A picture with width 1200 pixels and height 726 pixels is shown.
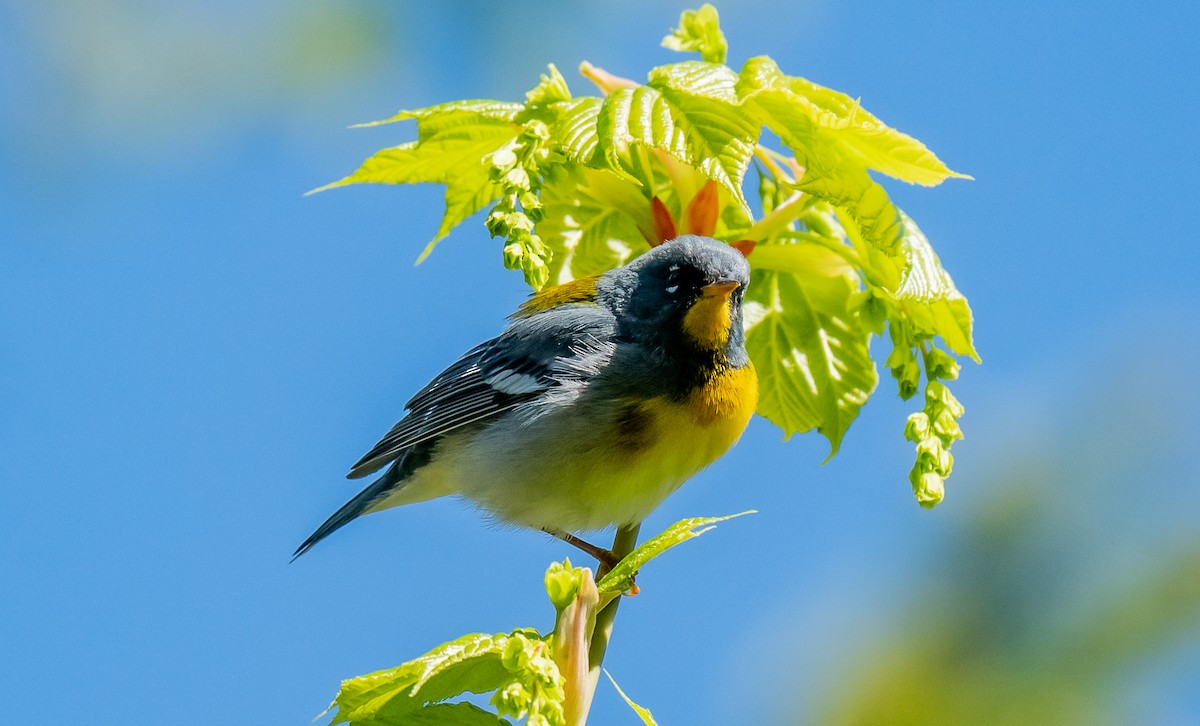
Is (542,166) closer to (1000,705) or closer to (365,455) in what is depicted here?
(365,455)

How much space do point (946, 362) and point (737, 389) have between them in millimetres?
559

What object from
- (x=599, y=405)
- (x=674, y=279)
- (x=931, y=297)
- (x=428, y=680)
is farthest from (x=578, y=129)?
(x=428, y=680)

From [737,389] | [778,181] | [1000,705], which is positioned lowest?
[1000,705]

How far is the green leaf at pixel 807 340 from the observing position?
2037 millimetres

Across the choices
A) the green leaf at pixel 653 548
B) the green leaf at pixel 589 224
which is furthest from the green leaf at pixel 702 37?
the green leaf at pixel 653 548

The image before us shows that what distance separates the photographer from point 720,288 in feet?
6.40

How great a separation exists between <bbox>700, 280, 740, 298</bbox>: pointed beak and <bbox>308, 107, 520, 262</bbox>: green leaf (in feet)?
1.27

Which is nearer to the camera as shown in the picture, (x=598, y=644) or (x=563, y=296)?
(x=598, y=644)

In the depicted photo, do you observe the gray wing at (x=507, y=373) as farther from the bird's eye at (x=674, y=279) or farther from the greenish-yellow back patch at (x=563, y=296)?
the bird's eye at (x=674, y=279)

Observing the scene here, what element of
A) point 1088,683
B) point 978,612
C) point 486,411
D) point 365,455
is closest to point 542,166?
point 486,411

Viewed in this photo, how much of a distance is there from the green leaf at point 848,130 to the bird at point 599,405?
16.4 inches

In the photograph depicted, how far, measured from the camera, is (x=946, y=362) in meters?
1.71

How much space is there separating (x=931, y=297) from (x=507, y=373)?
100 cm

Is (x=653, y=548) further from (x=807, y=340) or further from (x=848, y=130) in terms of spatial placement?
(x=807, y=340)
